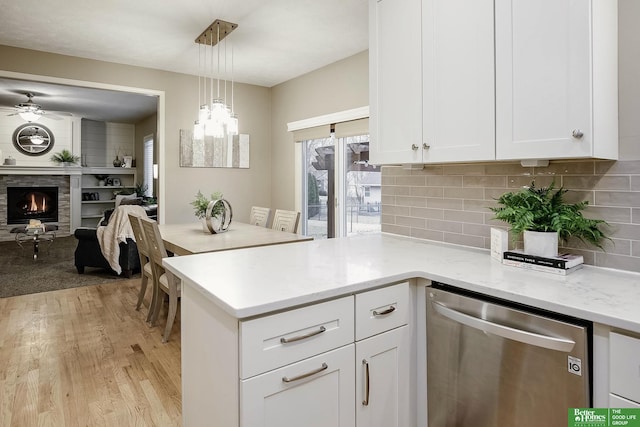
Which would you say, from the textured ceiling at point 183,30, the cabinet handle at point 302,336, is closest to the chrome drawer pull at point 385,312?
the cabinet handle at point 302,336

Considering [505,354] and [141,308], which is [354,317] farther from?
[141,308]

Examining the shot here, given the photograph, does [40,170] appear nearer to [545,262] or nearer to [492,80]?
[492,80]

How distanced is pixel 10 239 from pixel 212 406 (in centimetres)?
896

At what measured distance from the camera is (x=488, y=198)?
194 cm

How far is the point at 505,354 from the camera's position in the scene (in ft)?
4.10

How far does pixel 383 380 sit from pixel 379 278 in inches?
15.0

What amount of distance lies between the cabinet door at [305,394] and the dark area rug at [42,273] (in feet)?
14.2

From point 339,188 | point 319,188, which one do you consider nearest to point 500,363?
point 339,188

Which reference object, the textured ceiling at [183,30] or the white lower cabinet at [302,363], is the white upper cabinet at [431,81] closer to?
the white lower cabinet at [302,363]

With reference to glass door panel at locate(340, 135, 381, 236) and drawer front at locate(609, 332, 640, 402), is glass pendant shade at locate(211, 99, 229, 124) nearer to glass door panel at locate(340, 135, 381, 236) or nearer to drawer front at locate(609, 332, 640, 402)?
glass door panel at locate(340, 135, 381, 236)

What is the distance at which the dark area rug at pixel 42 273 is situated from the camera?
4.53 metres

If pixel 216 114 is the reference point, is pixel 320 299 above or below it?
below

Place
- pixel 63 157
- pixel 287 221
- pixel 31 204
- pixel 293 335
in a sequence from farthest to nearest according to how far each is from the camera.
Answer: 1. pixel 31 204
2. pixel 63 157
3. pixel 287 221
4. pixel 293 335

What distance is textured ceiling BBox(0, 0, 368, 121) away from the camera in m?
3.09
